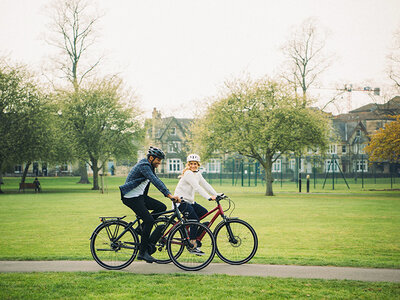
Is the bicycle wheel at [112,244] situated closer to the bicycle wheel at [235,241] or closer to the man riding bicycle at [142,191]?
the man riding bicycle at [142,191]

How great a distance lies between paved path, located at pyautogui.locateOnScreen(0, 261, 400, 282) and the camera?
7008 mm

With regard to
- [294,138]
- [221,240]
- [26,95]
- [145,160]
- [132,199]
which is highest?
[26,95]

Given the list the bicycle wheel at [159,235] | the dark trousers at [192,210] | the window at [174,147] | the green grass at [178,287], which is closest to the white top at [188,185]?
the dark trousers at [192,210]

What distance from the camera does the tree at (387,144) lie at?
107 ft

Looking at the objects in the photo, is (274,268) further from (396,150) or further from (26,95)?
(26,95)

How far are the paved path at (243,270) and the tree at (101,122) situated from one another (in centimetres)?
3347

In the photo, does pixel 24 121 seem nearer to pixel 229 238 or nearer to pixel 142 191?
pixel 142 191

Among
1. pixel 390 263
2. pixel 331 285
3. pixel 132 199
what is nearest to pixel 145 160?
pixel 132 199

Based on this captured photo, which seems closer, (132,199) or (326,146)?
(132,199)

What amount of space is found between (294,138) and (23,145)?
71.9ft

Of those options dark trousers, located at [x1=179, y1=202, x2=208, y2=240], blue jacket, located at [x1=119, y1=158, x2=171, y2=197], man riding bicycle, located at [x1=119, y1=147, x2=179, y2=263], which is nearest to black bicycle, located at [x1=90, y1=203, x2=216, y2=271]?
man riding bicycle, located at [x1=119, y1=147, x2=179, y2=263]

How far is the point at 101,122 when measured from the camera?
136ft

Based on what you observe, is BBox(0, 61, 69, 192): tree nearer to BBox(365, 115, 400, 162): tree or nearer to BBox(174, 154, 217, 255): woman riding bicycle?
BBox(365, 115, 400, 162): tree

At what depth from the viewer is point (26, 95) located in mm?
37062
